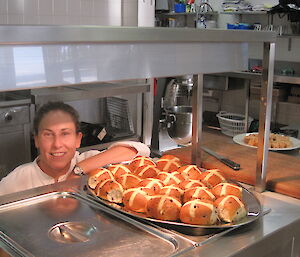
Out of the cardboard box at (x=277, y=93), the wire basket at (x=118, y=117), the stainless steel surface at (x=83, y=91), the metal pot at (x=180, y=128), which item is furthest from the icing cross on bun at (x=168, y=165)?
the cardboard box at (x=277, y=93)

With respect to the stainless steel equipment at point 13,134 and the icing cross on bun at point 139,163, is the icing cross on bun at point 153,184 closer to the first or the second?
the icing cross on bun at point 139,163

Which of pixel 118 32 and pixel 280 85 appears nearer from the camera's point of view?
pixel 118 32

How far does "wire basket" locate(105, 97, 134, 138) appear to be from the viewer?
3.78 m

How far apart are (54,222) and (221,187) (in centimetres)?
41

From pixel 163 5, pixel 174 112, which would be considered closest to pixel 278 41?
pixel 163 5

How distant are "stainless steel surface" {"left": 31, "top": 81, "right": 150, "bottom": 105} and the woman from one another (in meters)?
1.36

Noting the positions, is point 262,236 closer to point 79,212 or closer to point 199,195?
point 199,195

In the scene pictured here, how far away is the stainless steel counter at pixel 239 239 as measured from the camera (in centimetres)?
88

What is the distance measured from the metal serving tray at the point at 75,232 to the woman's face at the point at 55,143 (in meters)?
0.43

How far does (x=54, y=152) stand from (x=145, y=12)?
2.66m

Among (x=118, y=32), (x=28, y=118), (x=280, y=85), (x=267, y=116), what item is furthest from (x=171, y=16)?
(x=118, y=32)

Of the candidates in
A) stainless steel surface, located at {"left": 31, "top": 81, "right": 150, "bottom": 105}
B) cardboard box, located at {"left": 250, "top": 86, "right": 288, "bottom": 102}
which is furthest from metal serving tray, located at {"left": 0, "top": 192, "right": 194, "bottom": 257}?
cardboard box, located at {"left": 250, "top": 86, "right": 288, "bottom": 102}

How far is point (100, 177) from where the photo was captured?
3.76ft

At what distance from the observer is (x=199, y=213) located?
3.09 ft
